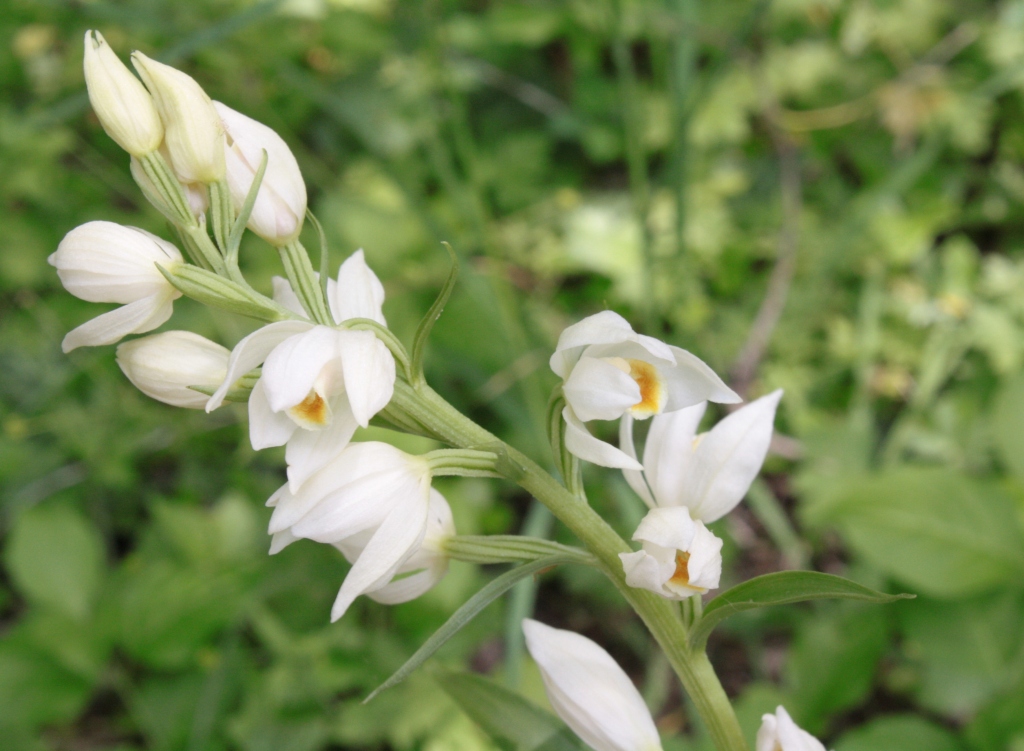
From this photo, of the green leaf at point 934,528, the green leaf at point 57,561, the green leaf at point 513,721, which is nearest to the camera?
the green leaf at point 513,721

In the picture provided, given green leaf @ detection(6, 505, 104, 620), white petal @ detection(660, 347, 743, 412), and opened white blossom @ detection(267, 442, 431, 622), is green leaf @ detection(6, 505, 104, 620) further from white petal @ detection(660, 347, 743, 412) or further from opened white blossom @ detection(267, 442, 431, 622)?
white petal @ detection(660, 347, 743, 412)

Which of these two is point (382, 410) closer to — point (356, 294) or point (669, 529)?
point (356, 294)

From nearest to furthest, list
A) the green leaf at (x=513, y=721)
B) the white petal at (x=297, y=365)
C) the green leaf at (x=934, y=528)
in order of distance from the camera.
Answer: the white petal at (x=297, y=365) < the green leaf at (x=513, y=721) < the green leaf at (x=934, y=528)

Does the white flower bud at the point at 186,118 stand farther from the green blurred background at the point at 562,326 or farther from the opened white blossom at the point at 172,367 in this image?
the green blurred background at the point at 562,326

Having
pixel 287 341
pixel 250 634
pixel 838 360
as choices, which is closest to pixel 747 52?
pixel 838 360

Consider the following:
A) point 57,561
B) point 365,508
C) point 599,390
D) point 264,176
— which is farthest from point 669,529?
point 57,561

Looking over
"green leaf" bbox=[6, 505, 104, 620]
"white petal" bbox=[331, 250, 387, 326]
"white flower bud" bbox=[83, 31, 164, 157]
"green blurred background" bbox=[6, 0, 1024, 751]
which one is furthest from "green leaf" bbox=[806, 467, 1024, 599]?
"green leaf" bbox=[6, 505, 104, 620]

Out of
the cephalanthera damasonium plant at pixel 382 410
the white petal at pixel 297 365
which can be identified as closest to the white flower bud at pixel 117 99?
the cephalanthera damasonium plant at pixel 382 410
